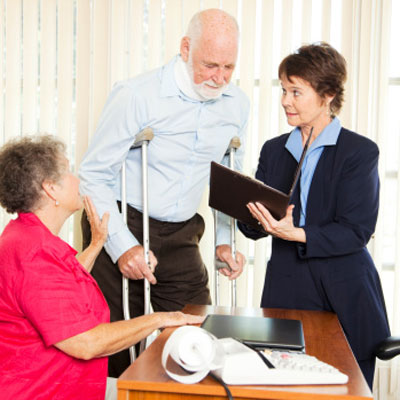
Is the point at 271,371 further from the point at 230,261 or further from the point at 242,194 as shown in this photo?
the point at 230,261

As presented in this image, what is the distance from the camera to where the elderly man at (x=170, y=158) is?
85.0 inches

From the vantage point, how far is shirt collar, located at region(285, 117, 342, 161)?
77.8 inches

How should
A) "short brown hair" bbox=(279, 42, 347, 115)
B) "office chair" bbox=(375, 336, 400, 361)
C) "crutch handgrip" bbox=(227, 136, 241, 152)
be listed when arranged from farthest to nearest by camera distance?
"crutch handgrip" bbox=(227, 136, 241, 152) < "short brown hair" bbox=(279, 42, 347, 115) < "office chair" bbox=(375, 336, 400, 361)

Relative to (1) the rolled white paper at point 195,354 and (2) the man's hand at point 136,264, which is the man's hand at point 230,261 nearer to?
(2) the man's hand at point 136,264

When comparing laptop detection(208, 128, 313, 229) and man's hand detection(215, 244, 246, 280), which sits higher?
laptop detection(208, 128, 313, 229)

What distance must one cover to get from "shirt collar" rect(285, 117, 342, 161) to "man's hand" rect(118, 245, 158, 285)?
64cm

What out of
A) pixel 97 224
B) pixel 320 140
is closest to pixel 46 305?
pixel 97 224

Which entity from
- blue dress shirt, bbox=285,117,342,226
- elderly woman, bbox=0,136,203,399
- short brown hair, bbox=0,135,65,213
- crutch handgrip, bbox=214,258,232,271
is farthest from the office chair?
short brown hair, bbox=0,135,65,213

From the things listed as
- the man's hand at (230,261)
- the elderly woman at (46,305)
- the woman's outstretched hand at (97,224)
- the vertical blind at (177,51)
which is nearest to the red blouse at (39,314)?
the elderly woman at (46,305)

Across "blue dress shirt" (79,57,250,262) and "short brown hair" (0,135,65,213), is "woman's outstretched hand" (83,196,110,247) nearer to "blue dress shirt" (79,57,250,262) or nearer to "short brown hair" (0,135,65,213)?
"blue dress shirt" (79,57,250,262)

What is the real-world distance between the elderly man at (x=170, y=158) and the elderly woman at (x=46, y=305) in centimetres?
48

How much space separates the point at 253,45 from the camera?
10.4 ft

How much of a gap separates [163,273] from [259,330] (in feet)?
2.93

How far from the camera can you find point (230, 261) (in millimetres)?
2334
